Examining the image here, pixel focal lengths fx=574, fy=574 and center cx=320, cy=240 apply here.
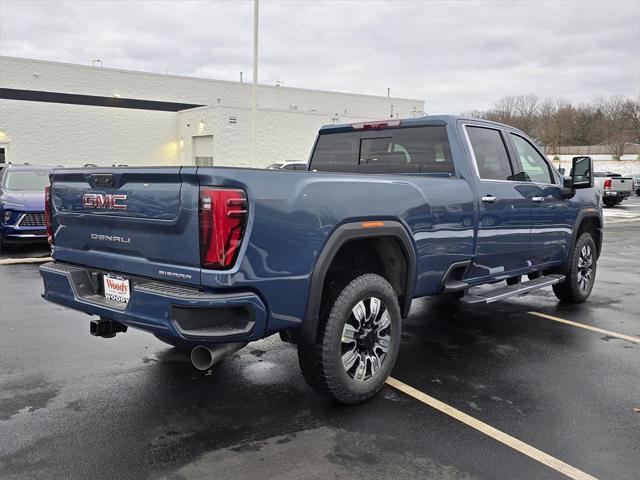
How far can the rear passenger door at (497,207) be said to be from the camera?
4914 mm

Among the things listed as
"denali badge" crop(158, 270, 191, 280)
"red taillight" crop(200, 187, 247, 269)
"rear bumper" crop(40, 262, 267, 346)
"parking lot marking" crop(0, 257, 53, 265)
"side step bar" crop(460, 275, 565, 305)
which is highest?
"red taillight" crop(200, 187, 247, 269)

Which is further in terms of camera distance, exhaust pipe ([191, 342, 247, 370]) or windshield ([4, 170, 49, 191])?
windshield ([4, 170, 49, 191])

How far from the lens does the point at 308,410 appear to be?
3762 millimetres

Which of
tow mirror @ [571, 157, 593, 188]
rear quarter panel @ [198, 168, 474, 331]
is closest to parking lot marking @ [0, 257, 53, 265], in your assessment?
rear quarter panel @ [198, 168, 474, 331]

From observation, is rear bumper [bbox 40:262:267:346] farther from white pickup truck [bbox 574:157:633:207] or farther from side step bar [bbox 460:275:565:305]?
white pickup truck [bbox 574:157:633:207]

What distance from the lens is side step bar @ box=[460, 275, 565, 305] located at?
189 inches

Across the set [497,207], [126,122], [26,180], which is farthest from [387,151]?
[126,122]

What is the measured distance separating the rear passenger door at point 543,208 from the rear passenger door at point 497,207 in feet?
0.58

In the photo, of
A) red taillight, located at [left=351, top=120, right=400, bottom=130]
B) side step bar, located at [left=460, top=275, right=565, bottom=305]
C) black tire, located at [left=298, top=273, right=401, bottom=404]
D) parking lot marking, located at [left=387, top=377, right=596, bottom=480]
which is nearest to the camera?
parking lot marking, located at [left=387, top=377, right=596, bottom=480]

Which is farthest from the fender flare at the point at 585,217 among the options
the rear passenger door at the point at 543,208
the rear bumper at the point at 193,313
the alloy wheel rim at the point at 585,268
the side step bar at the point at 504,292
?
the rear bumper at the point at 193,313

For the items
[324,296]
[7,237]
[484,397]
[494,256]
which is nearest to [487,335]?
[494,256]

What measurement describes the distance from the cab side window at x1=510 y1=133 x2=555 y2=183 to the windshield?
8916mm

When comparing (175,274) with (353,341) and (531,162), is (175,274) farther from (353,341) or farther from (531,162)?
(531,162)

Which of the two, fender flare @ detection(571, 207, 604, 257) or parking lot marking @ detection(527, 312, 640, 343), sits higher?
fender flare @ detection(571, 207, 604, 257)
